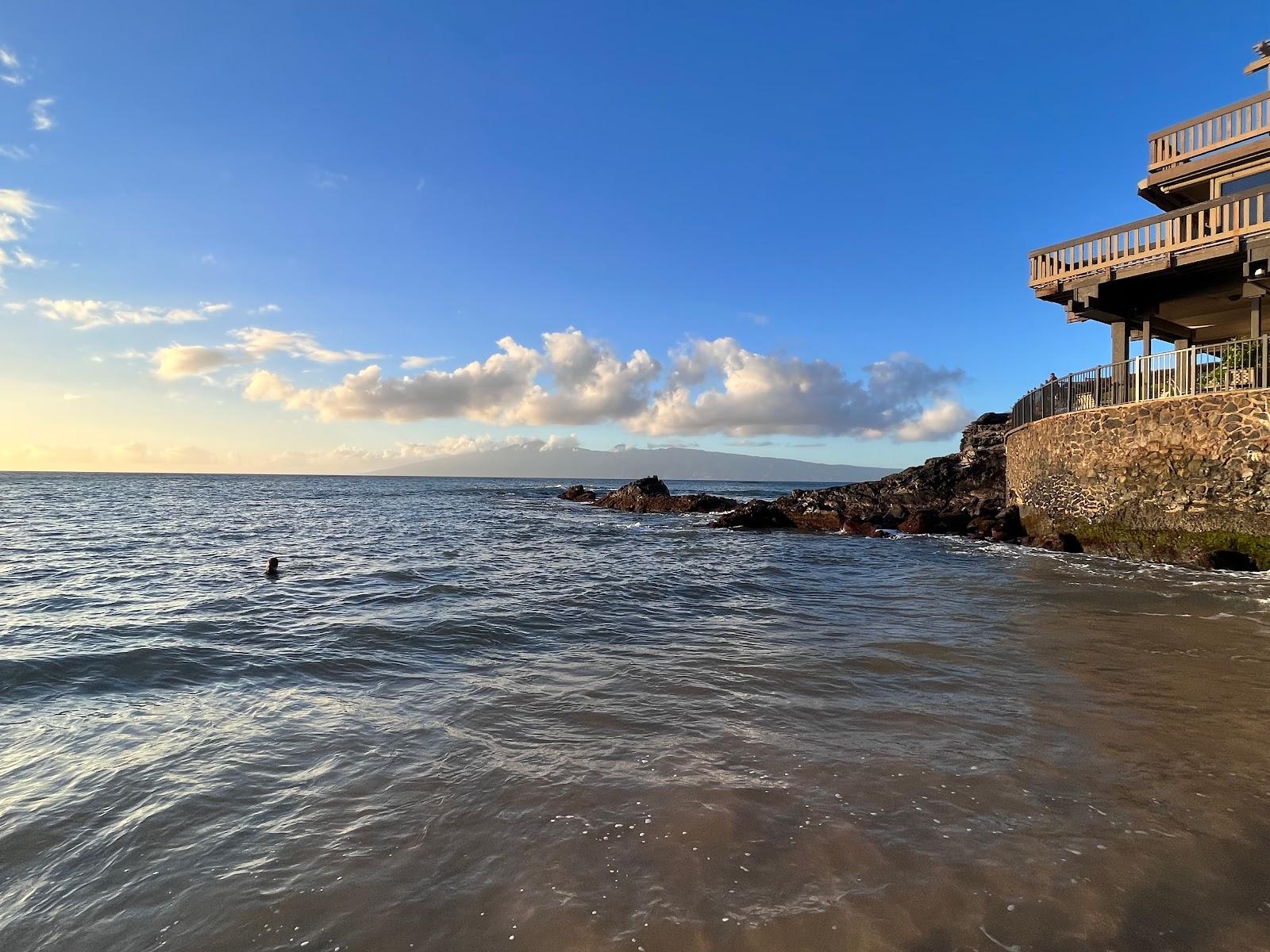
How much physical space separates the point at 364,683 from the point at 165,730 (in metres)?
1.91

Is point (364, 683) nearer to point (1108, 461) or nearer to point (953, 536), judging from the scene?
point (1108, 461)

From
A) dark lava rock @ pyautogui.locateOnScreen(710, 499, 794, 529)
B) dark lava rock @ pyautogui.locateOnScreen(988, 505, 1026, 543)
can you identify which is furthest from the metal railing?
dark lava rock @ pyautogui.locateOnScreen(710, 499, 794, 529)

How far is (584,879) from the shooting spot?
3621mm

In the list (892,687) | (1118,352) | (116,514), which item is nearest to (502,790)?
(892,687)

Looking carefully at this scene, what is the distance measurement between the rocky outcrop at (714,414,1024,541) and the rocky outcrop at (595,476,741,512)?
5.24 metres

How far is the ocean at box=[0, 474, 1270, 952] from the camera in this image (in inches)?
131

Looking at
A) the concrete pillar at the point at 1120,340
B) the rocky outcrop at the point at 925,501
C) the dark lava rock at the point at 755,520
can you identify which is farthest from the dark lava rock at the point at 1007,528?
the dark lava rock at the point at 755,520

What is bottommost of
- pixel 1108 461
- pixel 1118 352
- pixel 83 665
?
pixel 83 665

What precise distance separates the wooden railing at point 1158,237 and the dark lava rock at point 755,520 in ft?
46.0

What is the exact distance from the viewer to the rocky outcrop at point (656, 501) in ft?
127

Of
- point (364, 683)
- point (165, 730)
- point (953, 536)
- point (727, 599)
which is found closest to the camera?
point (165, 730)

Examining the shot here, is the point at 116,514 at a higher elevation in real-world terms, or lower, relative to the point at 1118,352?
lower

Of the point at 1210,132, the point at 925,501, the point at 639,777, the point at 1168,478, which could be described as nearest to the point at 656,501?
the point at 925,501

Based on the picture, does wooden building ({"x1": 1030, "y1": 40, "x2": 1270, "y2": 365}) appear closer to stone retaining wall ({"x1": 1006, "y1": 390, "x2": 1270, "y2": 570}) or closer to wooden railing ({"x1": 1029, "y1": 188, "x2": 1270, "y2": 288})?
wooden railing ({"x1": 1029, "y1": 188, "x2": 1270, "y2": 288})
